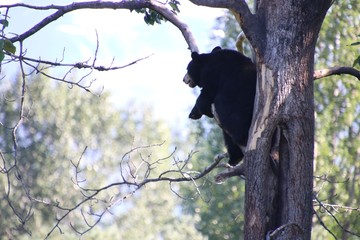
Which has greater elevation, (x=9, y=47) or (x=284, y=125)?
(x=9, y=47)

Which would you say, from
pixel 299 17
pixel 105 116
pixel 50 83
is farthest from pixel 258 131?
pixel 105 116

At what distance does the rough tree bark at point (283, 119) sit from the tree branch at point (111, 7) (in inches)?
27.4

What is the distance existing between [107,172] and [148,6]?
1629 inches

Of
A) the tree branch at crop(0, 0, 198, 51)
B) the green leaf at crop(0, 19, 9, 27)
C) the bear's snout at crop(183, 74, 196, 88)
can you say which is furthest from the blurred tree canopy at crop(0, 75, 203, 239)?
the green leaf at crop(0, 19, 9, 27)

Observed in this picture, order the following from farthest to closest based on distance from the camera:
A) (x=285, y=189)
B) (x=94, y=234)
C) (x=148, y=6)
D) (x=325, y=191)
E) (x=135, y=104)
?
(x=135, y=104) → (x=94, y=234) → (x=325, y=191) → (x=148, y=6) → (x=285, y=189)

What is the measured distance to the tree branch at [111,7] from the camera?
19.1 ft

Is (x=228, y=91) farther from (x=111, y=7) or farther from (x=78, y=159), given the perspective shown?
(x=78, y=159)

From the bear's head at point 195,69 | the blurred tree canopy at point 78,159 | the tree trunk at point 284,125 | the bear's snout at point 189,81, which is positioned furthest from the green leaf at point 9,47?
the blurred tree canopy at point 78,159

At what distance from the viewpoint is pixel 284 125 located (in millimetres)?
5203

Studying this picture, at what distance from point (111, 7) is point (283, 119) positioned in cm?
164

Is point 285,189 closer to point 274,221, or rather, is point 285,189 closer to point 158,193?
point 274,221

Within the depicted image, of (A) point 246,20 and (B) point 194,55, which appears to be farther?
(B) point 194,55

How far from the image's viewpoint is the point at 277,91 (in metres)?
5.20

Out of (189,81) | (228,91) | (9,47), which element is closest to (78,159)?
(189,81)
